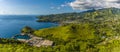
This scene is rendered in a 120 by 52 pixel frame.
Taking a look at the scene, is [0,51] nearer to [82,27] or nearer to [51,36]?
[51,36]

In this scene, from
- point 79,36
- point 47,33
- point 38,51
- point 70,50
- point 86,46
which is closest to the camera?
point 38,51

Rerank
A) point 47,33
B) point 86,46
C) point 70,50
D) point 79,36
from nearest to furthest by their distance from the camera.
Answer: point 70,50 → point 86,46 → point 79,36 → point 47,33

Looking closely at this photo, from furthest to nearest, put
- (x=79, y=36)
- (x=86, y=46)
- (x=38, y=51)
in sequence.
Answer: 1. (x=79, y=36)
2. (x=86, y=46)
3. (x=38, y=51)

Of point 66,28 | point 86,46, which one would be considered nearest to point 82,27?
point 66,28

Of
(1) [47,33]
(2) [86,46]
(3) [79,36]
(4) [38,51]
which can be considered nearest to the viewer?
(4) [38,51]

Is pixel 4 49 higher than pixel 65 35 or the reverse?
higher

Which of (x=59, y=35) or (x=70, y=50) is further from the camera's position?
(x=59, y=35)

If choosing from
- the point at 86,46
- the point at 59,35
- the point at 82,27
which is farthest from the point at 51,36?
the point at 86,46

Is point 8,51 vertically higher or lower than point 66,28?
higher

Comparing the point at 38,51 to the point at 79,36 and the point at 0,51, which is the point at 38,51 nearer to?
the point at 0,51
